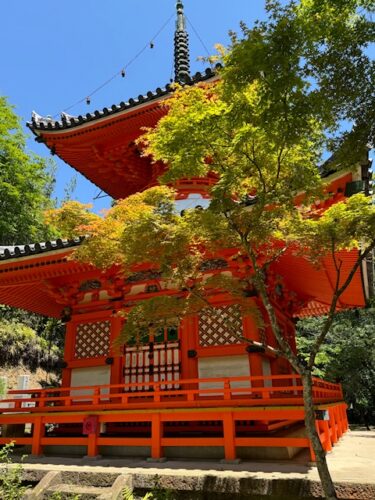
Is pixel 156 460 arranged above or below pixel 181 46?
below

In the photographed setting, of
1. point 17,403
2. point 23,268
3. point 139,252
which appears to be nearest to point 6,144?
point 23,268

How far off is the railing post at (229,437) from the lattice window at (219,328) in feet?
6.08

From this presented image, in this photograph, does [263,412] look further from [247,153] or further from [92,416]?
[247,153]

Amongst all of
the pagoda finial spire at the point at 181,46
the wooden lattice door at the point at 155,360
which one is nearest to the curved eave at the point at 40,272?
the wooden lattice door at the point at 155,360

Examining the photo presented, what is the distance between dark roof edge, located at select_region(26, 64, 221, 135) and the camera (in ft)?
32.9

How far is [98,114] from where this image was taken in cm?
1099

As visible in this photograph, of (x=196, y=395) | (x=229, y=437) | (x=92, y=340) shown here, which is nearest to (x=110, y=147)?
(x=92, y=340)

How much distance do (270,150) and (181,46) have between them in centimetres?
1313

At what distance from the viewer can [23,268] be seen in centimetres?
930

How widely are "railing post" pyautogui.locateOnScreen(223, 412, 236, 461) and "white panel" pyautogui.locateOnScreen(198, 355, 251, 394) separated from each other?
1397 millimetres

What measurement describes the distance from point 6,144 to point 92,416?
1723cm

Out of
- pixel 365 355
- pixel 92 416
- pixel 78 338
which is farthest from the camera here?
pixel 365 355

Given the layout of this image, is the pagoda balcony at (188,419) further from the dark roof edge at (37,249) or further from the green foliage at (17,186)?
Result: the green foliage at (17,186)

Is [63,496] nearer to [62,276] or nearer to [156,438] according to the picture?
[156,438]
